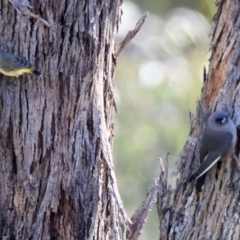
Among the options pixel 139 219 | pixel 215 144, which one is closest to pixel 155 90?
pixel 215 144

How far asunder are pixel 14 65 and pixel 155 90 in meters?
4.59

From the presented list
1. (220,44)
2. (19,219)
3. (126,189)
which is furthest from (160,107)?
(19,219)

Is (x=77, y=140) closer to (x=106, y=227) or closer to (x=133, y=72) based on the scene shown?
(x=106, y=227)

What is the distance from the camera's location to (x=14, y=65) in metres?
3.44

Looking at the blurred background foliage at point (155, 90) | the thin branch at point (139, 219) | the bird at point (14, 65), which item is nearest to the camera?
the bird at point (14, 65)

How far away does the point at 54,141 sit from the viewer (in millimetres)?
3580

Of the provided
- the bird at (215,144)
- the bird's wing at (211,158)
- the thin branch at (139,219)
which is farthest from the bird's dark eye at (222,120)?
the thin branch at (139,219)

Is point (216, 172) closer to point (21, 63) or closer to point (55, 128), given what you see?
point (55, 128)

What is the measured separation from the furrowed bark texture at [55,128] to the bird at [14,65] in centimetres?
4

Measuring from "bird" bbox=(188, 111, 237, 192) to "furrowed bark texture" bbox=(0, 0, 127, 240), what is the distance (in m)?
0.51

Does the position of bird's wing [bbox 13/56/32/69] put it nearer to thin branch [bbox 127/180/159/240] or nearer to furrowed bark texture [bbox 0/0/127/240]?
furrowed bark texture [bbox 0/0/127/240]

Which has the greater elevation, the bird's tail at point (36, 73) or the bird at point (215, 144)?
the bird's tail at point (36, 73)

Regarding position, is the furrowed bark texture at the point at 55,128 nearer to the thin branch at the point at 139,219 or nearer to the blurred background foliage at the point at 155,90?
the thin branch at the point at 139,219

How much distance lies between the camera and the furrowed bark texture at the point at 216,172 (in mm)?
3807
